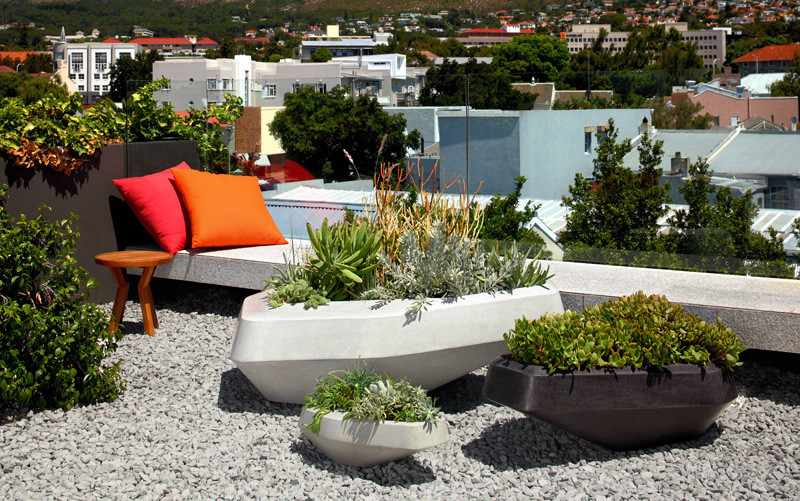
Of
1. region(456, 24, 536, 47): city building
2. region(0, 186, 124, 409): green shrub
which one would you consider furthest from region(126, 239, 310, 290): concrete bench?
region(456, 24, 536, 47): city building

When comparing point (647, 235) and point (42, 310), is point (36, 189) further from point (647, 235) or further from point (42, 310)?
point (647, 235)

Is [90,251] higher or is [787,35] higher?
[787,35]

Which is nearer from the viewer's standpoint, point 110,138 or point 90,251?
point 90,251

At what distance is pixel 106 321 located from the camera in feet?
12.3

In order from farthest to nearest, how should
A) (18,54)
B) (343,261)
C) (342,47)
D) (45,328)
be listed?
(342,47)
(18,54)
(343,261)
(45,328)

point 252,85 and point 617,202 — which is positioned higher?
point 252,85

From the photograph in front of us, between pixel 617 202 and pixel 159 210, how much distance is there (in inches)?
106

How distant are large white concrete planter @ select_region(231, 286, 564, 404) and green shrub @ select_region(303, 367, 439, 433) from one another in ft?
0.63

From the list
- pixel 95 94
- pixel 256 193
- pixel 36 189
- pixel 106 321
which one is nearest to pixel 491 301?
pixel 106 321

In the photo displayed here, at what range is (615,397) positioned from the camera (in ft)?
9.66

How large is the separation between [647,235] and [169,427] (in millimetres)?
2749

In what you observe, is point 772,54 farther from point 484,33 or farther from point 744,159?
point 744,159

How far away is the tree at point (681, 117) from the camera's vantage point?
5.23 meters

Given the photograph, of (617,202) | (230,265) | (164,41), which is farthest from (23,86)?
(164,41)
